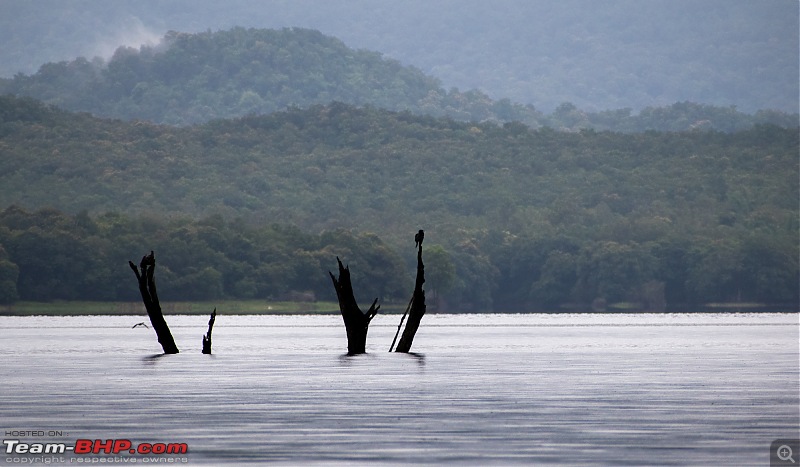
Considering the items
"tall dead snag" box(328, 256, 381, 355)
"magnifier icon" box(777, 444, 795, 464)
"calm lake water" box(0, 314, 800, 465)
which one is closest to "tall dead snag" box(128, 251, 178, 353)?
"calm lake water" box(0, 314, 800, 465)

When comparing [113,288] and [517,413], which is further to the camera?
[113,288]

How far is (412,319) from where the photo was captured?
58.4 metres

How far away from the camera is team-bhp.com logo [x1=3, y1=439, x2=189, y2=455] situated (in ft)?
88.5

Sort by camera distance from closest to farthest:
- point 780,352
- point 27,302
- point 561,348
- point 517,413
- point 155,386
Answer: point 517,413
point 155,386
point 780,352
point 561,348
point 27,302

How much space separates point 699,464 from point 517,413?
9.24 m

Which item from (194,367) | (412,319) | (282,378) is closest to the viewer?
(282,378)

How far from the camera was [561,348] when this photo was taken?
7450 centimetres

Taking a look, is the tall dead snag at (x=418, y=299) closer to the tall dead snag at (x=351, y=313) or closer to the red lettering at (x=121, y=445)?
the tall dead snag at (x=351, y=313)

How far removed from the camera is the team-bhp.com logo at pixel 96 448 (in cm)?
2697

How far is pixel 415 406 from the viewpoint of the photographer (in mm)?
36344

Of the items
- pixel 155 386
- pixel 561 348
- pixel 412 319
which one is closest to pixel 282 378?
pixel 155 386

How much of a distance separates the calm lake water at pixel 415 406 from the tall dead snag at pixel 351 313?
91 centimetres

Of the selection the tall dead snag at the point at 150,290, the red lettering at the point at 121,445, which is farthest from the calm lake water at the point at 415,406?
the tall dead snag at the point at 150,290

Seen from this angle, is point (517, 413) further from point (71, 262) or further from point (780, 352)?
point (71, 262)
